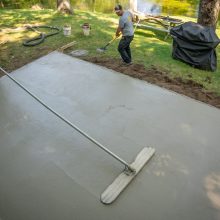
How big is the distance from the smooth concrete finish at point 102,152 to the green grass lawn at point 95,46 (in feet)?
3.88

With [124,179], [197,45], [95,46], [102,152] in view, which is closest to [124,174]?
[124,179]

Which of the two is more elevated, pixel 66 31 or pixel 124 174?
pixel 66 31

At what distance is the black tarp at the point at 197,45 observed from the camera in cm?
565

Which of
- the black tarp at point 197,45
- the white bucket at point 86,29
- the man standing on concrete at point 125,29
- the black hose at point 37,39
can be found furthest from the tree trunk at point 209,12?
the black hose at point 37,39

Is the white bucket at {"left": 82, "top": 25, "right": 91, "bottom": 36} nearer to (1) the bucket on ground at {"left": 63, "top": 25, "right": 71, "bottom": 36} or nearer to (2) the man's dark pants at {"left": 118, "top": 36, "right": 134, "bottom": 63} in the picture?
(1) the bucket on ground at {"left": 63, "top": 25, "right": 71, "bottom": 36}

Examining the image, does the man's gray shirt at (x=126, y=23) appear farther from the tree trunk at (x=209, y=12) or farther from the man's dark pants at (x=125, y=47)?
the tree trunk at (x=209, y=12)

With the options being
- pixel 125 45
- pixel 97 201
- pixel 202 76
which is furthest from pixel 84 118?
pixel 202 76

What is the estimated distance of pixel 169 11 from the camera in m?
16.0

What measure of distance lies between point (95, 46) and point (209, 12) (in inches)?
121

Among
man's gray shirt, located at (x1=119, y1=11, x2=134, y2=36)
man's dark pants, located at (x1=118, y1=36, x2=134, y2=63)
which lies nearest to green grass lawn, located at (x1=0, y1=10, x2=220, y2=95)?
man's dark pants, located at (x1=118, y1=36, x2=134, y2=63)

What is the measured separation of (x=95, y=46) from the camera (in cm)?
693

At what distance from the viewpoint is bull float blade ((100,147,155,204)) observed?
2.82 m

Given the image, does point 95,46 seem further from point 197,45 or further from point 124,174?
point 124,174

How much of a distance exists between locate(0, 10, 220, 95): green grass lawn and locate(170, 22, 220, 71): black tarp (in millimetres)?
181
